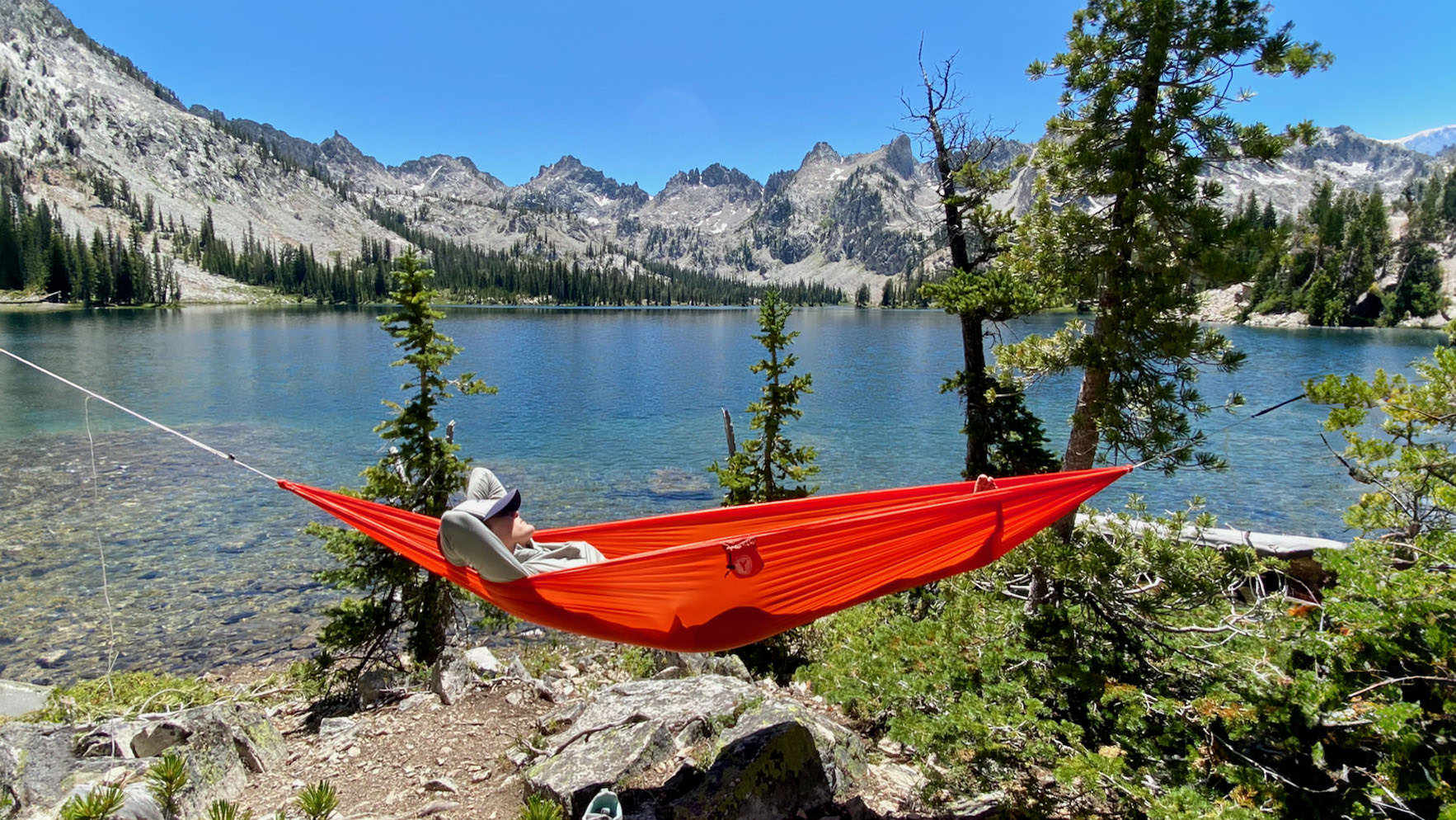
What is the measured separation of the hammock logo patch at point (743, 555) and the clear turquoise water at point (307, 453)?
21.2 feet

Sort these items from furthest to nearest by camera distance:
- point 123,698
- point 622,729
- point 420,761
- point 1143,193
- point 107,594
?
point 107,594, point 123,698, point 1143,193, point 420,761, point 622,729

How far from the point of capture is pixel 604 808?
2.96m

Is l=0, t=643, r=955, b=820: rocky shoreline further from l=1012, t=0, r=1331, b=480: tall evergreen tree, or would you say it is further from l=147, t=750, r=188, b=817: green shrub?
l=1012, t=0, r=1331, b=480: tall evergreen tree

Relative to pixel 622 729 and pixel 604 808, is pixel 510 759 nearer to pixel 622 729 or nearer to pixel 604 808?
pixel 622 729

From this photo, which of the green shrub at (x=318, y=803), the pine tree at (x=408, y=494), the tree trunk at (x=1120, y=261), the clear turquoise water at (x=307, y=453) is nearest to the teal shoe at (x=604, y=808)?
the green shrub at (x=318, y=803)

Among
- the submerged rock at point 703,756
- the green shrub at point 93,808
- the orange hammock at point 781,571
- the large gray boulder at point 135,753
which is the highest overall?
the orange hammock at point 781,571

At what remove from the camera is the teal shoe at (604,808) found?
9.33ft

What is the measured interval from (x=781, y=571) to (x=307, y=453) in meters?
18.2

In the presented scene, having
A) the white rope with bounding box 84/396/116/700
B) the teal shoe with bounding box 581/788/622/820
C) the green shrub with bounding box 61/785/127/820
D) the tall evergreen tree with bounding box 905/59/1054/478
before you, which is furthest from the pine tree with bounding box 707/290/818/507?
the green shrub with bounding box 61/785/127/820

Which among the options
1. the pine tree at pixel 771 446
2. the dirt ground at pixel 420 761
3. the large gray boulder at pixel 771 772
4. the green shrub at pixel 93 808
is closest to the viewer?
the green shrub at pixel 93 808

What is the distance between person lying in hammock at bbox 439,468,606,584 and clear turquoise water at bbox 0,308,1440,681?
6.52 meters

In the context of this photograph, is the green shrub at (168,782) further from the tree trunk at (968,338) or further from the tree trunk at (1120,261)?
the tree trunk at (968,338)

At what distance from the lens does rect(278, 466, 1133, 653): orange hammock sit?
10.2 feet

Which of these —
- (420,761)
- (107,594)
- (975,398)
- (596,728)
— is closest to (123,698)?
(107,594)
